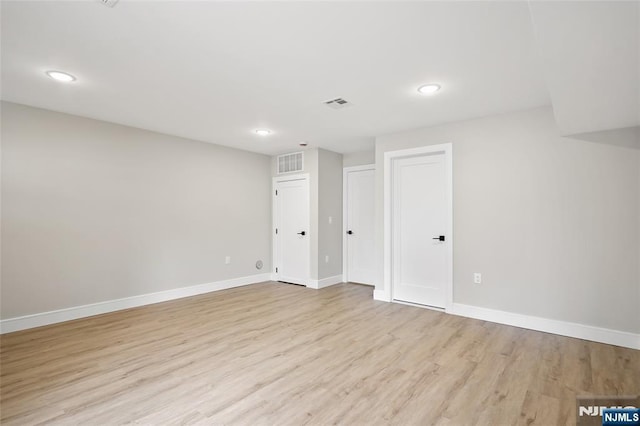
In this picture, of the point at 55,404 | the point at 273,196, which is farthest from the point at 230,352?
the point at 273,196

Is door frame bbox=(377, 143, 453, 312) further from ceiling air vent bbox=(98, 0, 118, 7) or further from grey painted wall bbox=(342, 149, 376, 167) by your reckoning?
ceiling air vent bbox=(98, 0, 118, 7)

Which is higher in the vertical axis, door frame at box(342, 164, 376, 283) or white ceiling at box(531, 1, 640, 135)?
white ceiling at box(531, 1, 640, 135)

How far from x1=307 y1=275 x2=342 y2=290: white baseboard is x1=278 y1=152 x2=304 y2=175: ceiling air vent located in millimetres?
2123

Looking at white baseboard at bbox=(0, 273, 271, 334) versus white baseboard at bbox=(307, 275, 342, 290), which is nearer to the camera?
white baseboard at bbox=(0, 273, 271, 334)

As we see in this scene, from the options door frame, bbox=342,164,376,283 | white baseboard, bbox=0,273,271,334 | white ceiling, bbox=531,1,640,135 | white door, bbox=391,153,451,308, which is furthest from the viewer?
door frame, bbox=342,164,376,283

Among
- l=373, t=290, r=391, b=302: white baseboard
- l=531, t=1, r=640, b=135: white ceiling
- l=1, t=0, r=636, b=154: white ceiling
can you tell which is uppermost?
l=1, t=0, r=636, b=154: white ceiling

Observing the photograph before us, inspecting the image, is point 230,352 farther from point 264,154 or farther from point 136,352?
point 264,154

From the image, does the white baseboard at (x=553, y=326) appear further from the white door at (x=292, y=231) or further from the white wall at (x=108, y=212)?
the white wall at (x=108, y=212)

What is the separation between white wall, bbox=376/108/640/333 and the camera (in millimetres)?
3057

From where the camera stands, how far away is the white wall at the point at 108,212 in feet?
11.5

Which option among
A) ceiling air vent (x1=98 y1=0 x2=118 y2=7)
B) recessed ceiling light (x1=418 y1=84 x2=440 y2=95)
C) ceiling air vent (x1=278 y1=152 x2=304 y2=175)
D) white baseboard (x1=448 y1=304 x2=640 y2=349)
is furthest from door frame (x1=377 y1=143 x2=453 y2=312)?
ceiling air vent (x1=98 y1=0 x2=118 y2=7)

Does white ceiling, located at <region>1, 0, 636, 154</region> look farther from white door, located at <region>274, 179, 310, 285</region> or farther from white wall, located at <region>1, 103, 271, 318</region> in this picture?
white door, located at <region>274, 179, 310, 285</region>

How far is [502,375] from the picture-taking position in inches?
96.3

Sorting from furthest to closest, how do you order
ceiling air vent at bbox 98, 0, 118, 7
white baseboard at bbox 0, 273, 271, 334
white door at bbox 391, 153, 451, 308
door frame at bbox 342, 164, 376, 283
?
door frame at bbox 342, 164, 376, 283 → white door at bbox 391, 153, 451, 308 → white baseboard at bbox 0, 273, 271, 334 → ceiling air vent at bbox 98, 0, 118, 7
